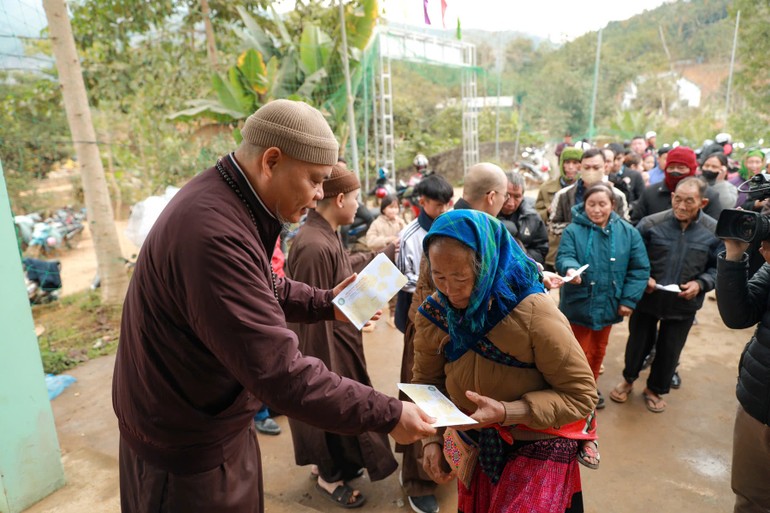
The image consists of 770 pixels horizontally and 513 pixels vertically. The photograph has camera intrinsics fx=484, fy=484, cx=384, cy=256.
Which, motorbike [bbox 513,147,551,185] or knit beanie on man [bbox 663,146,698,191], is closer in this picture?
knit beanie on man [bbox 663,146,698,191]

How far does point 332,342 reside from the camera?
2.80 meters

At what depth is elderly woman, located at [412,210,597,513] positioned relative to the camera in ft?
5.28

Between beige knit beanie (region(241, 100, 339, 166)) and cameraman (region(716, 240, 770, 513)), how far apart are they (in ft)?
5.76

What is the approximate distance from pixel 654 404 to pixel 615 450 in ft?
2.47

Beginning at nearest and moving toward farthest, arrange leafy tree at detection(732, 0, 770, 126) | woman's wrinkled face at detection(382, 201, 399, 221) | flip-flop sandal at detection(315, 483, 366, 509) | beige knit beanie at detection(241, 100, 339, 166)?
beige knit beanie at detection(241, 100, 339, 166), flip-flop sandal at detection(315, 483, 366, 509), woman's wrinkled face at detection(382, 201, 399, 221), leafy tree at detection(732, 0, 770, 126)

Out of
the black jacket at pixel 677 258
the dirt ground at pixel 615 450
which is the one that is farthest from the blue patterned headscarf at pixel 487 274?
the black jacket at pixel 677 258

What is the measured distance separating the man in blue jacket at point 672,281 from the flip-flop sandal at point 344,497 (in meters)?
2.32

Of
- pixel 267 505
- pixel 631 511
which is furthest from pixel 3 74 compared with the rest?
pixel 631 511

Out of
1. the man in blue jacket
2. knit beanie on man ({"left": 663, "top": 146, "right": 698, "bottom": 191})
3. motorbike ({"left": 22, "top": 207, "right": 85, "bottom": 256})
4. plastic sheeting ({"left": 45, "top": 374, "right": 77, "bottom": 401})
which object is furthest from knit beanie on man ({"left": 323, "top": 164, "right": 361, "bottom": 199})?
motorbike ({"left": 22, "top": 207, "right": 85, "bottom": 256})

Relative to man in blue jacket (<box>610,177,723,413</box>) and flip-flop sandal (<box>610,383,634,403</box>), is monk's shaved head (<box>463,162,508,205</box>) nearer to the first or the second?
man in blue jacket (<box>610,177,723,413</box>)

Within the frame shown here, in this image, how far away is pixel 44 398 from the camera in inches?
102

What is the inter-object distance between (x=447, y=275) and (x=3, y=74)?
7.26 metres

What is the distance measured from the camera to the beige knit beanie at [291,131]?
1468 mm

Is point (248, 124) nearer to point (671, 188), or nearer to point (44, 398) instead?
point (44, 398)
